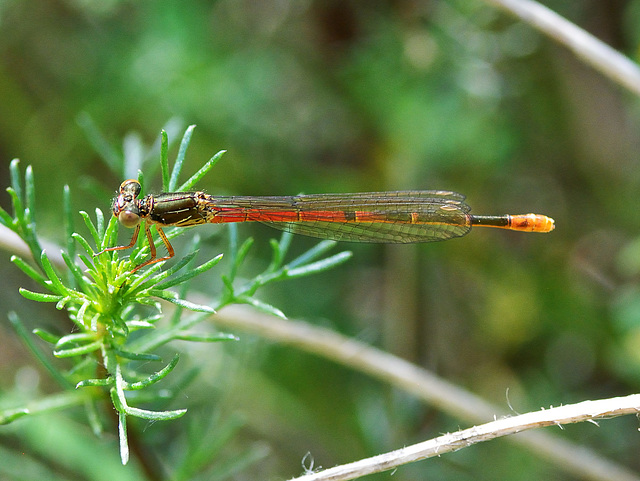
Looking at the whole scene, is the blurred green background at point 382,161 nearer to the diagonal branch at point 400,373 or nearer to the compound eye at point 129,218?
the diagonal branch at point 400,373

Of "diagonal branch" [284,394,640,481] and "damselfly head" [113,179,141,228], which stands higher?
"damselfly head" [113,179,141,228]

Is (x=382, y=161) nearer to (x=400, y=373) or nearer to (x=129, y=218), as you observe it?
(x=400, y=373)

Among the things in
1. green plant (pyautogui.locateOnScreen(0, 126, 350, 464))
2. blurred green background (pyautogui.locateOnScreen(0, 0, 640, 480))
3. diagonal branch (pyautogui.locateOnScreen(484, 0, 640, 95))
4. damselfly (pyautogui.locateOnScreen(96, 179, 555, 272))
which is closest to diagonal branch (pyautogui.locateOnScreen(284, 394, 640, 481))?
green plant (pyautogui.locateOnScreen(0, 126, 350, 464))

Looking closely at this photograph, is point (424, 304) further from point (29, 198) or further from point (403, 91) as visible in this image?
point (29, 198)

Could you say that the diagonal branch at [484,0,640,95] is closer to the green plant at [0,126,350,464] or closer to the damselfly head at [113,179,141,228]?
the green plant at [0,126,350,464]

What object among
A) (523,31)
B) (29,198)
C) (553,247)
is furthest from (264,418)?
(523,31)
